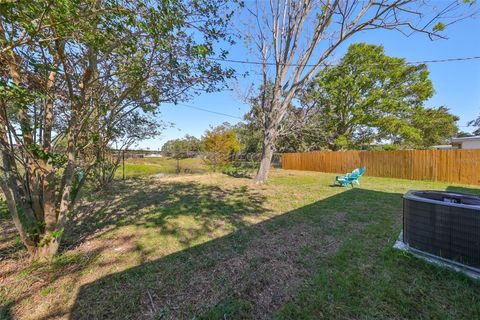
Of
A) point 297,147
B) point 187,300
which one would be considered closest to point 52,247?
point 187,300

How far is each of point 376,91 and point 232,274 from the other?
61.6 ft

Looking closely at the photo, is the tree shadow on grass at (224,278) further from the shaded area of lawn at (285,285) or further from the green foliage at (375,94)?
the green foliage at (375,94)

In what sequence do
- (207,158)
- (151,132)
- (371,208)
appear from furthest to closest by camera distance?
1. (207,158)
2. (151,132)
3. (371,208)

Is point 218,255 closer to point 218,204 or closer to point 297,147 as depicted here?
point 218,204

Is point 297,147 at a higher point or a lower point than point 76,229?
higher

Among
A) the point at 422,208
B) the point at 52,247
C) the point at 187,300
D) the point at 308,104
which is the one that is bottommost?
the point at 187,300

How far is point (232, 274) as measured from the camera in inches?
87.2

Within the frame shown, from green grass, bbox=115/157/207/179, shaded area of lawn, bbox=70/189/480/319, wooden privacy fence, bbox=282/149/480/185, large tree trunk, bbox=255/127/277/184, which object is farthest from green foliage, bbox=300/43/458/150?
shaded area of lawn, bbox=70/189/480/319

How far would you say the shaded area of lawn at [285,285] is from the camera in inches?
66.3

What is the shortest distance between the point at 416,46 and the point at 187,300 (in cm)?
987

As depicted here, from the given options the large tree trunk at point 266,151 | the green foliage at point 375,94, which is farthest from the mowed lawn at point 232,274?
the green foliage at point 375,94

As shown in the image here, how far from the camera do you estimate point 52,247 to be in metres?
2.46

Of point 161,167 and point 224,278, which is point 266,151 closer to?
point 224,278

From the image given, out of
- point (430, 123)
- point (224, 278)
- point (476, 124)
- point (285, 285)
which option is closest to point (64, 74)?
point (224, 278)
